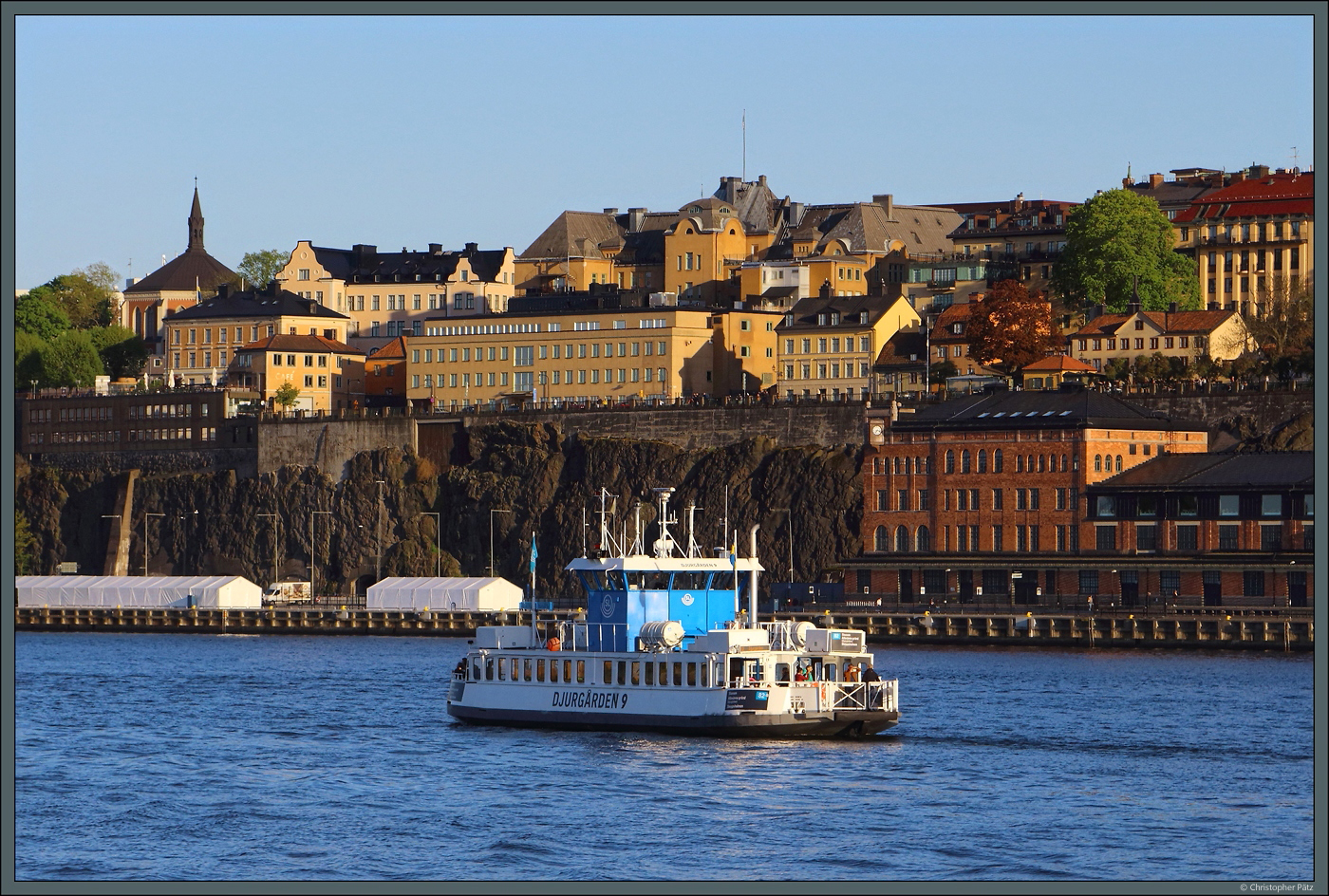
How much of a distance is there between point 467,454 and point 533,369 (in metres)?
13.8

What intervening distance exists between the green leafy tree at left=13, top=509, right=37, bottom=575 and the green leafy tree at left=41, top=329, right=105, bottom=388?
25843 mm

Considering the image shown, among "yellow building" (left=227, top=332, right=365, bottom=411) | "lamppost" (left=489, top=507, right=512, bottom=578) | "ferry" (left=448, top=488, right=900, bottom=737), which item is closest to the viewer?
"ferry" (left=448, top=488, right=900, bottom=737)

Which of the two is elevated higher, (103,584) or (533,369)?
(533,369)

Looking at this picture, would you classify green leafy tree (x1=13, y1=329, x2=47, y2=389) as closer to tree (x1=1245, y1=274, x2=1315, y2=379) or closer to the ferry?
tree (x1=1245, y1=274, x2=1315, y2=379)

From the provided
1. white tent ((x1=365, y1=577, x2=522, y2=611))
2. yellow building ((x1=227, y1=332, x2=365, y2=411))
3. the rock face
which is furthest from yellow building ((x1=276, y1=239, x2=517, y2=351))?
white tent ((x1=365, y1=577, x2=522, y2=611))

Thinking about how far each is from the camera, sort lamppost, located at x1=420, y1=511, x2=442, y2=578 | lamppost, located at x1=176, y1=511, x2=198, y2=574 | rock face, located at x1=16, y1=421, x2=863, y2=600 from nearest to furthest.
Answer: rock face, located at x1=16, y1=421, x2=863, y2=600 → lamppost, located at x1=420, y1=511, x2=442, y2=578 → lamppost, located at x1=176, y1=511, x2=198, y2=574

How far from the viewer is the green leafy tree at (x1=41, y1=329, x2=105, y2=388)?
186750 mm

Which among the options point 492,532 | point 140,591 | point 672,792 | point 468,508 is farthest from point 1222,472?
point 672,792

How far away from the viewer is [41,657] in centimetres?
10544

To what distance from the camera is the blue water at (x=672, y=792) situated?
43844 millimetres

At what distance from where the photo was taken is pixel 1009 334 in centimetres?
14550

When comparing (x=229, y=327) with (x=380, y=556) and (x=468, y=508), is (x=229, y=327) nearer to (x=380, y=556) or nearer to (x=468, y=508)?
(x=380, y=556)

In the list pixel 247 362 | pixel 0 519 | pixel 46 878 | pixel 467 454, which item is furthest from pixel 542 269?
pixel 0 519

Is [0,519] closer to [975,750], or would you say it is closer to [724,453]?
[975,750]
